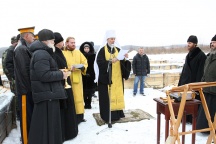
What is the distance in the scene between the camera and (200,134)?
4570 millimetres

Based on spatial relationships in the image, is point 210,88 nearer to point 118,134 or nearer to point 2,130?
point 118,134

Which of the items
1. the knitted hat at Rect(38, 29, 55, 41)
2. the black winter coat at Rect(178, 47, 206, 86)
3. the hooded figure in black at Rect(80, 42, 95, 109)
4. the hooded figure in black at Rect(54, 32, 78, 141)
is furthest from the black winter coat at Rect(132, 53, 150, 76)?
the knitted hat at Rect(38, 29, 55, 41)

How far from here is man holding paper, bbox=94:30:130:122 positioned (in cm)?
504

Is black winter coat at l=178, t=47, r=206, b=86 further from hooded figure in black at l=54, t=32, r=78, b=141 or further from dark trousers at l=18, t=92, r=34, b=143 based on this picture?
dark trousers at l=18, t=92, r=34, b=143

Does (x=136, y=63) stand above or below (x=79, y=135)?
above

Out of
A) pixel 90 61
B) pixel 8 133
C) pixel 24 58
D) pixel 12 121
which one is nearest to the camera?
pixel 24 58

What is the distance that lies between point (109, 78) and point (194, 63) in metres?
1.98

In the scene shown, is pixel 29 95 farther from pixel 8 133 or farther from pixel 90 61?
pixel 90 61

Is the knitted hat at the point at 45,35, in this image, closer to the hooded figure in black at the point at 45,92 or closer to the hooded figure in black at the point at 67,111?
the hooded figure in black at the point at 45,92

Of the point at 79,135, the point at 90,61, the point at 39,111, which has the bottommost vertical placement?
the point at 79,135

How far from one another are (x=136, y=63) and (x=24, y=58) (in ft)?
19.4

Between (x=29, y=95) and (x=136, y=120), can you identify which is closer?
(x=29, y=95)

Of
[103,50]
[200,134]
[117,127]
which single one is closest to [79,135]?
[117,127]

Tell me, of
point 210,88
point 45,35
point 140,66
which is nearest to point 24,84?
point 45,35
